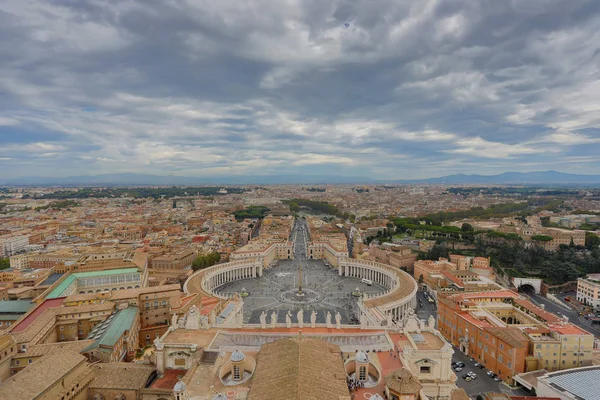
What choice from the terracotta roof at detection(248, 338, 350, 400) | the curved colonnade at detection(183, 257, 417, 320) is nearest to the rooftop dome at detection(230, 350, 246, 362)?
the terracotta roof at detection(248, 338, 350, 400)

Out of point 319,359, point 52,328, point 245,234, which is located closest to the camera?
point 319,359

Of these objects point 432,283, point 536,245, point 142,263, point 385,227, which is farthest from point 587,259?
point 142,263

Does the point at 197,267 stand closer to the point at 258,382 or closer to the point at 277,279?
the point at 277,279

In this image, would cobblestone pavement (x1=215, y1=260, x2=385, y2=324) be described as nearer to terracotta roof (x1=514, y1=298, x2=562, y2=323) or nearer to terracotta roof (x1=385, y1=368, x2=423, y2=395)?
terracotta roof (x1=514, y1=298, x2=562, y2=323)

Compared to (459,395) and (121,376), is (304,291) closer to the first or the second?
(121,376)

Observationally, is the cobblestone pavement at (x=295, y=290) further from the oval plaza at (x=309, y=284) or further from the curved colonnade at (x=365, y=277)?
the curved colonnade at (x=365, y=277)

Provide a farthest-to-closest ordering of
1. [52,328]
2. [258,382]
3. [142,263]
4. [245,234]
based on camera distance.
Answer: [245,234] < [142,263] < [52,328] < [258,382]
